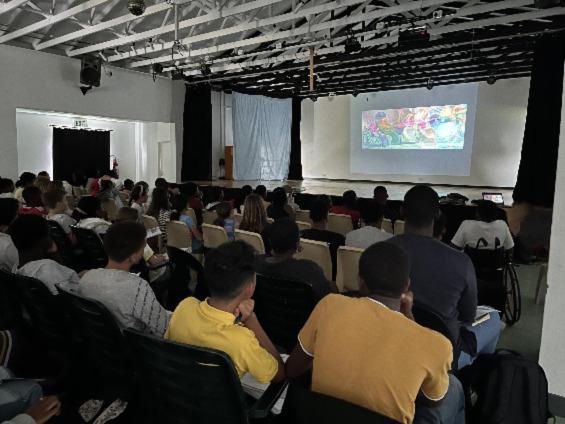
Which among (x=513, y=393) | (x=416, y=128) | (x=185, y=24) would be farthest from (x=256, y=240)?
(x=416, y=128)

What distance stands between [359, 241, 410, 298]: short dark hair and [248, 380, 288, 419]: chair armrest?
1.58 feet

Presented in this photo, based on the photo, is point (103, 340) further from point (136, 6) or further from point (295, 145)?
point (295, 145)

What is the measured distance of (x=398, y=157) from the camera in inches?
629

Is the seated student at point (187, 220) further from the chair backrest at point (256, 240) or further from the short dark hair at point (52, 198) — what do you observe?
the short dark hair at point (52, 198)

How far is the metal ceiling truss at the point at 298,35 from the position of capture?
777cm

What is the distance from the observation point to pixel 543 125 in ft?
30.1

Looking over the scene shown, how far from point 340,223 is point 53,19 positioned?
6.40m

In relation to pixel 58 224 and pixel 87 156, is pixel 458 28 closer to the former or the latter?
pixel 58 224

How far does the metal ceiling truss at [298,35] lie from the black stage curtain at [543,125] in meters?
0.50

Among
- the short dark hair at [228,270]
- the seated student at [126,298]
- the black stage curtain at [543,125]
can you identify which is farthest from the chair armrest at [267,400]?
the black stage curtain at [543,125]

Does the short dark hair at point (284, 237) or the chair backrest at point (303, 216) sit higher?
the short dark hair at point (284, 237)

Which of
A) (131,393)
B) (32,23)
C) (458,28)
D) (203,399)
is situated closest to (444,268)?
(203,399)

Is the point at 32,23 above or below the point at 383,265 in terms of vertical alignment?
above

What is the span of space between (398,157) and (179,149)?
24.5 ft
